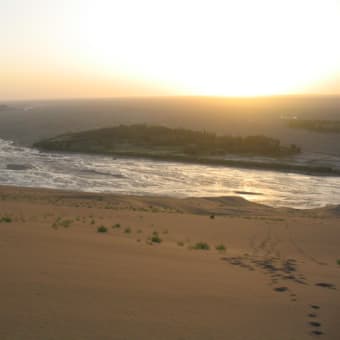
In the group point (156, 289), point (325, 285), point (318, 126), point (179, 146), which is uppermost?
point (318, 126)

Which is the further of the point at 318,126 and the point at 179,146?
the point at 318,126

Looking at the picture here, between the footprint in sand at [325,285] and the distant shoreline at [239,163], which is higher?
the footprint in sand at [325,285]

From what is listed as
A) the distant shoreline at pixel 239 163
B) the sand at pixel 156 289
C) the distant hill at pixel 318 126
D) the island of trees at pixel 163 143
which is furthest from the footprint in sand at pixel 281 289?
the distant hill at pixel 318 126

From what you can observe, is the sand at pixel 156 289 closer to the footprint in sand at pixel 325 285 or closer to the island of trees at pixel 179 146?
the footprint in sand at pixel 325 285

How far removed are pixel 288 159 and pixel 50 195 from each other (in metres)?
27.5

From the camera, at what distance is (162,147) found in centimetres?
5572

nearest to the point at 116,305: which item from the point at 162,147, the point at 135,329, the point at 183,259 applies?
the point at 135,329

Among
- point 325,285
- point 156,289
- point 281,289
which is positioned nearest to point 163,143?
point 325,285

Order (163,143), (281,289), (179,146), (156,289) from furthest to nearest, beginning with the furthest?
(163,143)
(179,146)
(281,289)
(156,289)

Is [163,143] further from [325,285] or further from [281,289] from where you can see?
[281,289]

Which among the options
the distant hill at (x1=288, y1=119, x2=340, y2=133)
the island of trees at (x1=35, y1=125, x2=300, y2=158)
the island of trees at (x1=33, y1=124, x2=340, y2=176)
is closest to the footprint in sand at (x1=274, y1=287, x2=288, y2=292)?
the island of trees at (x1=33, y1=124, x2=340, y2=176)

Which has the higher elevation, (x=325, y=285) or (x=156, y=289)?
(x=156, y=289)

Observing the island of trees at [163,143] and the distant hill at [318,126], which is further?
the distant hill at [318,126]

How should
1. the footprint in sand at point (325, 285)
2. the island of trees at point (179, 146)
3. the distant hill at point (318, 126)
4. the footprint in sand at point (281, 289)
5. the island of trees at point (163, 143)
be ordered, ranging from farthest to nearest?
the distant hill at point (318, 126) < the island of trees at point (163, 143) < the island of trees at point (179, 146) < the footprint in sand at point (325, 285) < the footprint in sand at point (281, 289)
